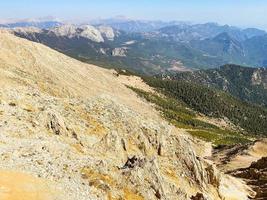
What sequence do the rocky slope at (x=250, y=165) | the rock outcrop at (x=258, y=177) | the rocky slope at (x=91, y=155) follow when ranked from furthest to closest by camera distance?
the rocky slope at (x=250, y=165), the rock outcrop at (x=258, y=177), the rocky slope at (x=91, y=155)

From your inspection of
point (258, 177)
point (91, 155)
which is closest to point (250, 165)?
point (258, 177)

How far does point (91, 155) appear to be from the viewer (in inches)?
2680

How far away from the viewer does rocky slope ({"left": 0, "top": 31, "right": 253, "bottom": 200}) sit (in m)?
50.4

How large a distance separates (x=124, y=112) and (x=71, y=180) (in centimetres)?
3880

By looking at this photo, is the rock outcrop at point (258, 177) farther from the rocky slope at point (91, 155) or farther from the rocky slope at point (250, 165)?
the rocky slope at point (91, 155)

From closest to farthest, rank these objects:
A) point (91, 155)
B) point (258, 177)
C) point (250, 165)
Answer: point (91, 155) → point (258, 177) → point (250, 165)

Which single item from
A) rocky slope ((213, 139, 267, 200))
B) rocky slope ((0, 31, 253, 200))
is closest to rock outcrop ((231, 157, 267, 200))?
rocky slope ((213, 139, 267, 200))

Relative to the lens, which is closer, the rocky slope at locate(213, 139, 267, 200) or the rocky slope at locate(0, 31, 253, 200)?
the rocky slope at locate(0, 31, 253, 200)

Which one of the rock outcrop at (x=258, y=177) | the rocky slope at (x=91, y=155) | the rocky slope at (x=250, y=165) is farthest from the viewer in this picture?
the rocky slope at (x=250, y=165)

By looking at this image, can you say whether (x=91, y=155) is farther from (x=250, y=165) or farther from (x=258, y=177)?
(x=250, y=165)

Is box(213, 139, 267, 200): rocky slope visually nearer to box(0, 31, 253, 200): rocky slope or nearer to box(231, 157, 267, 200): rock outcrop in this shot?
box(231, 157, 267, 200): rock outcrop

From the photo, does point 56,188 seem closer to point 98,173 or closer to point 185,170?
point 98,173

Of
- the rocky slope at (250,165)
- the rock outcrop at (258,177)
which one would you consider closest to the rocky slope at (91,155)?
the rock outcrop at (258,177)

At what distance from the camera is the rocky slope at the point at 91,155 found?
5044 centimetres
